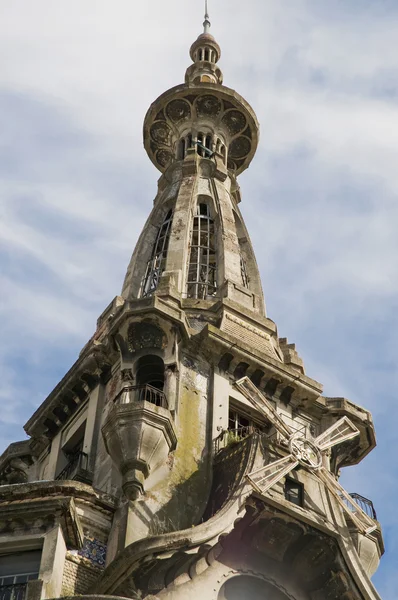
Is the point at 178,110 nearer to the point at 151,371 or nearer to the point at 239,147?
the point at 239,147

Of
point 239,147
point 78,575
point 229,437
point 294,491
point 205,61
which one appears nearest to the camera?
point 78,575

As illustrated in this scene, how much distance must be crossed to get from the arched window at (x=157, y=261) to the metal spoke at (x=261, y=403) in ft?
30.4

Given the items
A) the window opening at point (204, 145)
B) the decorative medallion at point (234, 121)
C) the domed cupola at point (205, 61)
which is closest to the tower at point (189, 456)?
the window opening at point (204, 145)

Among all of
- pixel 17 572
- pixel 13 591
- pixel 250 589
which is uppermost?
pixel 250 589

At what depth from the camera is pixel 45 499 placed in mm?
34875

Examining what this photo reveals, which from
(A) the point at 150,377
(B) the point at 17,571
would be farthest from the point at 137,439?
(B) the point at 17,571

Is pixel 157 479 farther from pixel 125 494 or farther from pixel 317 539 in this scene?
pixel 317 539

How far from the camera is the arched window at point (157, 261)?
50.9 m

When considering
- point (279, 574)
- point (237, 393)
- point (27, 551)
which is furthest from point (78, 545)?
point (237, 393)

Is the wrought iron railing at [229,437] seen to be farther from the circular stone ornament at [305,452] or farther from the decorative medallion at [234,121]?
the decorative medallion at [234,121]

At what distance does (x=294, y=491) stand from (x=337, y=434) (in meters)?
4.56

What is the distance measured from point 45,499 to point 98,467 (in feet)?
18.0

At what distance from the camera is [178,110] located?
60.7 m

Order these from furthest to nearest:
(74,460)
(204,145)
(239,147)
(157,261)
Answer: (239,147) < (204,145) < (157,261) < (74,460)
